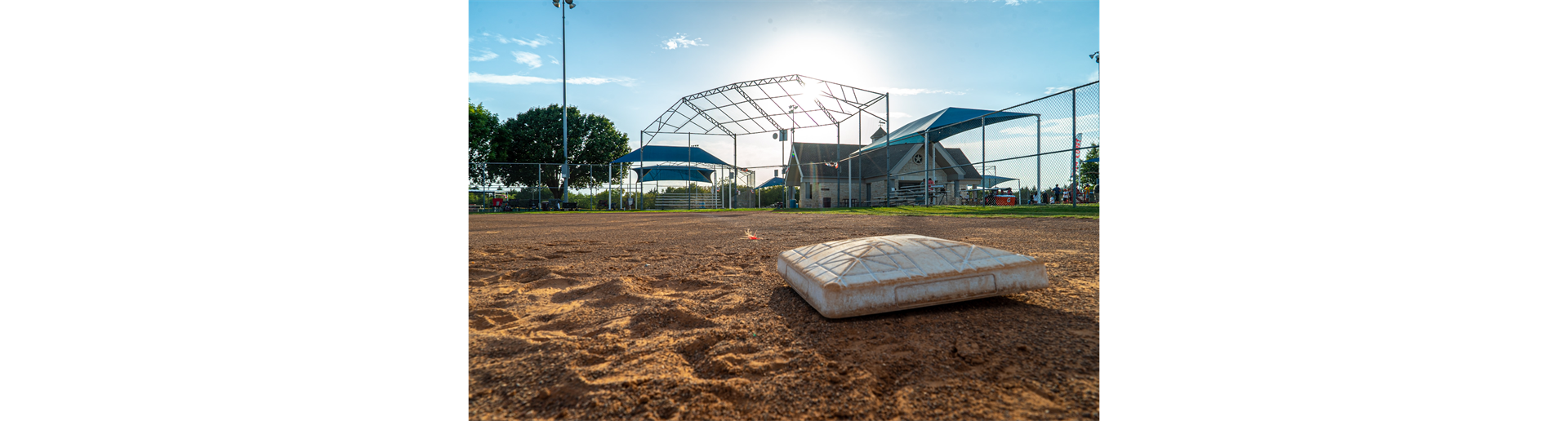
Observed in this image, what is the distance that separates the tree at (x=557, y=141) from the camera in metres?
23.2

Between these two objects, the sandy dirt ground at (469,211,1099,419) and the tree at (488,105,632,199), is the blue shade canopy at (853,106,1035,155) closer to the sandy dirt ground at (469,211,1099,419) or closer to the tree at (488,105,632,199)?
the sandy dirt ground at (469,211,1099,419)

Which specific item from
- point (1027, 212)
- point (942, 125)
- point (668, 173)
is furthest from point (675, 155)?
point (1027, 212)

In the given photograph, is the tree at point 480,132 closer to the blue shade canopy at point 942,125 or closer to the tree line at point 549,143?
the tree line at point 549,143

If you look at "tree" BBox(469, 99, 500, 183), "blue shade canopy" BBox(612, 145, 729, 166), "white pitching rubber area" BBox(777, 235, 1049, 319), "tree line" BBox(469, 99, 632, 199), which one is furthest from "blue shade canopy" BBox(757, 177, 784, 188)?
"white pitching rubber area" BBox(777, 235, 1049, 319)

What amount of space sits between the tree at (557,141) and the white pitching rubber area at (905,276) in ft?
66.0

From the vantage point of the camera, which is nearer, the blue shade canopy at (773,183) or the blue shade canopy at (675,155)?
the blue shade canopy at (675,155)

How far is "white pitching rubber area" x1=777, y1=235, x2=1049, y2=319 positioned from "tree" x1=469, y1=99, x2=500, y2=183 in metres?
21.5

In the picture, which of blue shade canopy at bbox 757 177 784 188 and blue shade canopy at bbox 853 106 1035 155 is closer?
blue shade canopy at bbox 853 106 1035 155

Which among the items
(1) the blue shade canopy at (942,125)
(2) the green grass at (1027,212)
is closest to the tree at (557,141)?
(1) the blue shade canopy at (942,125)

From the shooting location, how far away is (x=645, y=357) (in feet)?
4.01

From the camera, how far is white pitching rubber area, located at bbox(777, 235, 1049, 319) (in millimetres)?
1469

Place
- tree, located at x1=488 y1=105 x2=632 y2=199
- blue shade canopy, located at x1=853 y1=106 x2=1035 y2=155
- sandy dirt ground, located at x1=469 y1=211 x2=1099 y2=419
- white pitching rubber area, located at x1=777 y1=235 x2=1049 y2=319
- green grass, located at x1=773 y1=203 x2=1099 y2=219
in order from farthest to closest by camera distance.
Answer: tree, located at x1=488 y1=105 x2=632 y2=199
blue shade canopy, located at x1=853 y1=106 x2=1035 y2=155
green grass, located at x1=773 y1=203 x2=1099 y2=219
white pitching rubber area, located at x1=777 y1=235 x2=1049 y2=319
sandy dirt ground, located at x1=469 y1=211 x2=1099 y2=419
